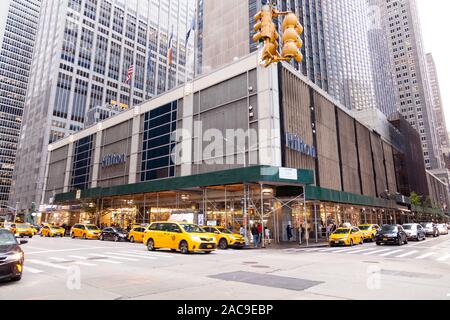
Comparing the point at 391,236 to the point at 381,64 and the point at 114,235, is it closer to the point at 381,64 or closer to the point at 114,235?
the point at 114,235

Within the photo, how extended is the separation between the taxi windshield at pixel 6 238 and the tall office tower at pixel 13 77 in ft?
430

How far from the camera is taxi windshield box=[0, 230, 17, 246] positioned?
8.80m

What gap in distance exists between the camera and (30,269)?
10.8 meters

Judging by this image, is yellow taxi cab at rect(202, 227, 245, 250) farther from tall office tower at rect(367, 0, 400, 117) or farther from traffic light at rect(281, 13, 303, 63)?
tall office tower at rect(367, 0, 400, 117)

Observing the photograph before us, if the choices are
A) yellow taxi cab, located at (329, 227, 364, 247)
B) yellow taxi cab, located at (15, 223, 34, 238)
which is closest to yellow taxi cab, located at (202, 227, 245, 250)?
yellow taxi cab, located at (329, 227, 364, 247)

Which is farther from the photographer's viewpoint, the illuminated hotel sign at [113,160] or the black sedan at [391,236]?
the illuminated hotel sign at [113,160]

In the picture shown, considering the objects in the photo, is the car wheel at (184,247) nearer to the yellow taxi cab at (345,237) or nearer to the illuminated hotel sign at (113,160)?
the yellow taxi cab at (345,237)

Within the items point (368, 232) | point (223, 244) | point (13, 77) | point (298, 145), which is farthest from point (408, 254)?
point (13, 77)

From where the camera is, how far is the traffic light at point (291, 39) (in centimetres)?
685

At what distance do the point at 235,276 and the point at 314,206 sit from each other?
2701 centimetres

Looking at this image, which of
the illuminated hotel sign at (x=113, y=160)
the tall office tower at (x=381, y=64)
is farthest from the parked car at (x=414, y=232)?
Answer: the tall office tower at (x=381, y=64)

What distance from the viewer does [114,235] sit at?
3002 cm

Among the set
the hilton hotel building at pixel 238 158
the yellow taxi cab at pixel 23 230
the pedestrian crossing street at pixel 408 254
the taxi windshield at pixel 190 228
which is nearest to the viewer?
the pedestrian crossing street at pixel 408 254

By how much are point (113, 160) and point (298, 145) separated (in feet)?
91.6
